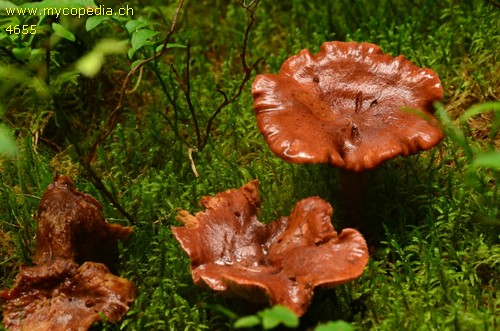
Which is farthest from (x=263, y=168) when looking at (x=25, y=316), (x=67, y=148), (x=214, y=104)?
(x=25, y=316)

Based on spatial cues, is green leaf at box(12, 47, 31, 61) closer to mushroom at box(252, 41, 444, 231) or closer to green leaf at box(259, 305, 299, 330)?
mushroom at box(252, 41, 444, 231)

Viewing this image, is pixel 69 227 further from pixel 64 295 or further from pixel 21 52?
pixel 21 52

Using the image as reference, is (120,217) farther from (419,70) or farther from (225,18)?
(225,18)

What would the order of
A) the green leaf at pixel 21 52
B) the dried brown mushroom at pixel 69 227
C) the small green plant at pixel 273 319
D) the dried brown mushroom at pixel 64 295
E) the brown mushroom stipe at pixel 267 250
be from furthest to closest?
the green leaf at pixel 21 52 < the dried brown mushroom at pixel 69 227 < the dried brown mushroom at pixel 64 295 < the brown mushroom stipe at pixel 267 250 < the small green plant at pixel 273 319

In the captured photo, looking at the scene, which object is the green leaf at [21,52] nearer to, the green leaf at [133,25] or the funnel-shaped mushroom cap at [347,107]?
the green leaf at [133,25]

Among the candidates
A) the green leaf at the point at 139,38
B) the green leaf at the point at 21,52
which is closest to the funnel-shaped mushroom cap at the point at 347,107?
the green leaf at the point at 139,38

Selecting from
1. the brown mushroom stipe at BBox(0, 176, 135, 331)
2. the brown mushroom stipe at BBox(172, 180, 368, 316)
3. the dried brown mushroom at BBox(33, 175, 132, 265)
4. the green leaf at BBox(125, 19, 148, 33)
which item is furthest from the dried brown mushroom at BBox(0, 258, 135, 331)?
the green leaf at BBox(125, 19, 148, 33)

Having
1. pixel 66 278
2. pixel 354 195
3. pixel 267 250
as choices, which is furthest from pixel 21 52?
pixel 354 195

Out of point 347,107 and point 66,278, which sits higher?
point 347,107
